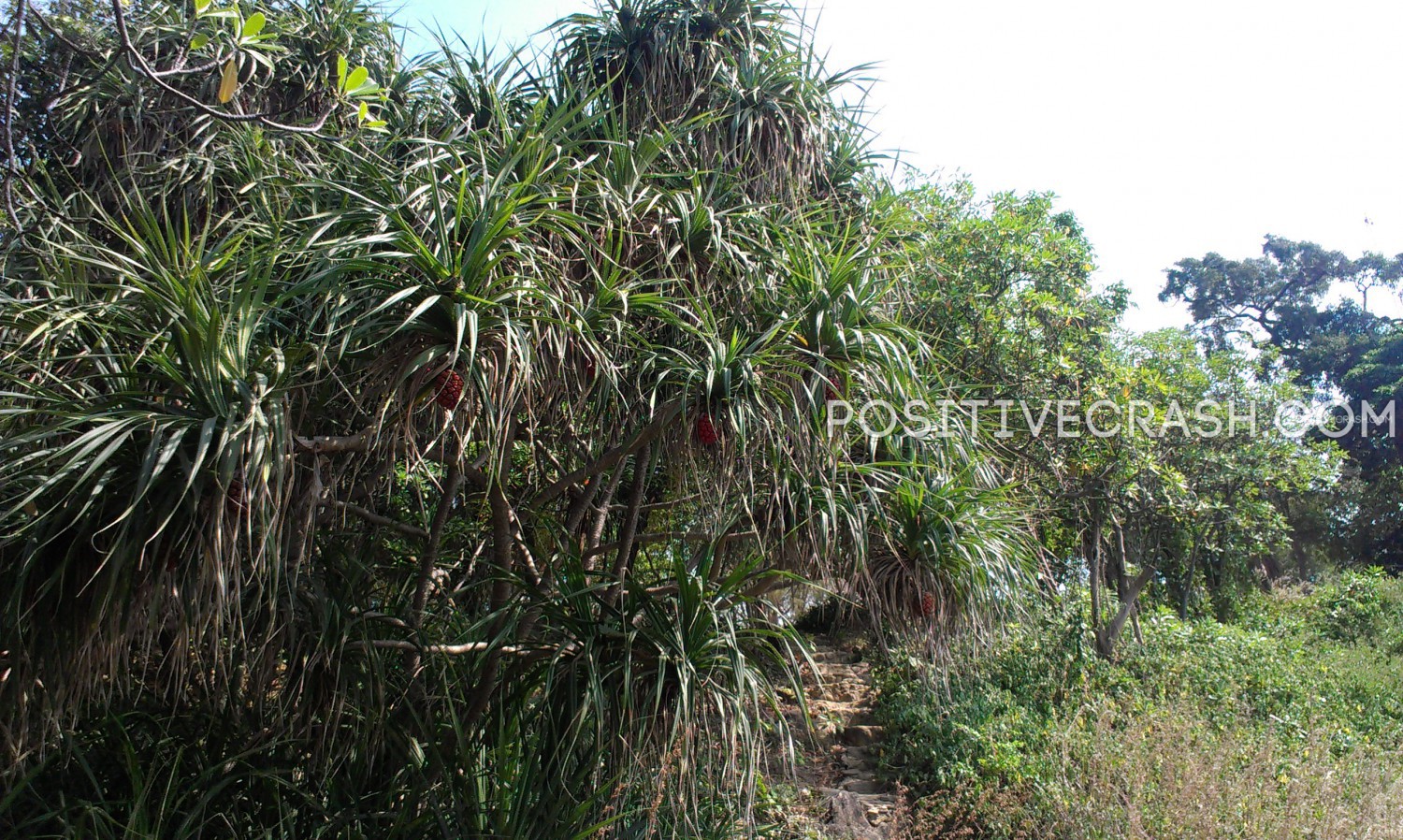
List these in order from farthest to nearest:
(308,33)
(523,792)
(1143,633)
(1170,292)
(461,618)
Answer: (1170,292) < (1143,633) < (308,33) < (461,618) < (523,792)

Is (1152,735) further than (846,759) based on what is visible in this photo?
No

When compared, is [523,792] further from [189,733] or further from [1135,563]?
[1135,563]

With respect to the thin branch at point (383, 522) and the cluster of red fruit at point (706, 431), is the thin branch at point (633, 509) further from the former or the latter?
the thin branch at point (383, 522)

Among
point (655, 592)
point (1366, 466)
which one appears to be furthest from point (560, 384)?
point (1366, 466)

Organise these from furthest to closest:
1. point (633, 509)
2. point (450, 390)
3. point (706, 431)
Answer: point (633, 509), point (706, 431), point (450, 390)

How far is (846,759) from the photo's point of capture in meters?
5.52

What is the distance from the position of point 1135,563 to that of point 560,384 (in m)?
5.40

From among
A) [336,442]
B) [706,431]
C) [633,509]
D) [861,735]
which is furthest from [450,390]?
[861,735]

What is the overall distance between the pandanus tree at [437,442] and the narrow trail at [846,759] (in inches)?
49.7

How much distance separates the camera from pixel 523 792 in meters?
2.82

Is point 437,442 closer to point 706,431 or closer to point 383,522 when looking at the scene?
point 383,522

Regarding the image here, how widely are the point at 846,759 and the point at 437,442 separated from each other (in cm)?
391

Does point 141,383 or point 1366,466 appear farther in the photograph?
point 1366,466

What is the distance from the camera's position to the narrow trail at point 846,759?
462cm
